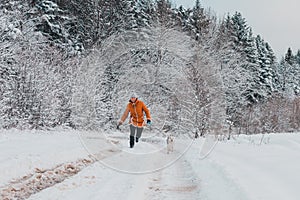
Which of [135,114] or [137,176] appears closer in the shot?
[137,176]

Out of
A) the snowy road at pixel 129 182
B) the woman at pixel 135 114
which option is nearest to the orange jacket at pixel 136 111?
the woman at pixel 135 114

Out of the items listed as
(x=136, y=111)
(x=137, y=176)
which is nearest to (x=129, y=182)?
(x=137, y=176)

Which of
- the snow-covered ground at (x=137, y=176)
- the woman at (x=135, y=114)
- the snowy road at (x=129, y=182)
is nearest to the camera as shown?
the snow-covered ground at (x=137, y=176)

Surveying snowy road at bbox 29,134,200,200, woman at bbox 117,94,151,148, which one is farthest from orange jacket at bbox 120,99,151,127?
snowy road at bbox 29,134,200,200

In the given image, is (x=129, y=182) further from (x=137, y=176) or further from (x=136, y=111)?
(x=136, y=111)

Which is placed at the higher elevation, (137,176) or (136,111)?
(136,111)

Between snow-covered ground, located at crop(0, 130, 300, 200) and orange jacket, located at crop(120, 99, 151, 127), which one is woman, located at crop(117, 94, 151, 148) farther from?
snow-covered ground, located at crop(0, 130, 300, 200)

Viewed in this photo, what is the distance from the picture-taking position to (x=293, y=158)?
6.92 metres

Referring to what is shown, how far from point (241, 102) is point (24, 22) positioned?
65.9ft

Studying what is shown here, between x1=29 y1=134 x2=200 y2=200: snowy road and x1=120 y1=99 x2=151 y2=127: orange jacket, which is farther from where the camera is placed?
x1=120 y1=99 x2=151 y2=127: orange jacket

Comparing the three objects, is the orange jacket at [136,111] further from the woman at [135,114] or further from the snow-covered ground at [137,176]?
the snow-covered ground at [137,176]

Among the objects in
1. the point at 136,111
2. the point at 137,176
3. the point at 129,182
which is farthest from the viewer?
the point at 136,111

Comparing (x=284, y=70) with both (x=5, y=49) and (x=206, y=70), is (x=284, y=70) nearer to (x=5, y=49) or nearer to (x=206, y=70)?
(x=206, y=70)

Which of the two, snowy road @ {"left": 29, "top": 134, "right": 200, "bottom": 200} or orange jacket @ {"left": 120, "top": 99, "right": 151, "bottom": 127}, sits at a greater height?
orange jacket @ {"left": 120, "top": 99, "right": 151, "bottom": 127}
